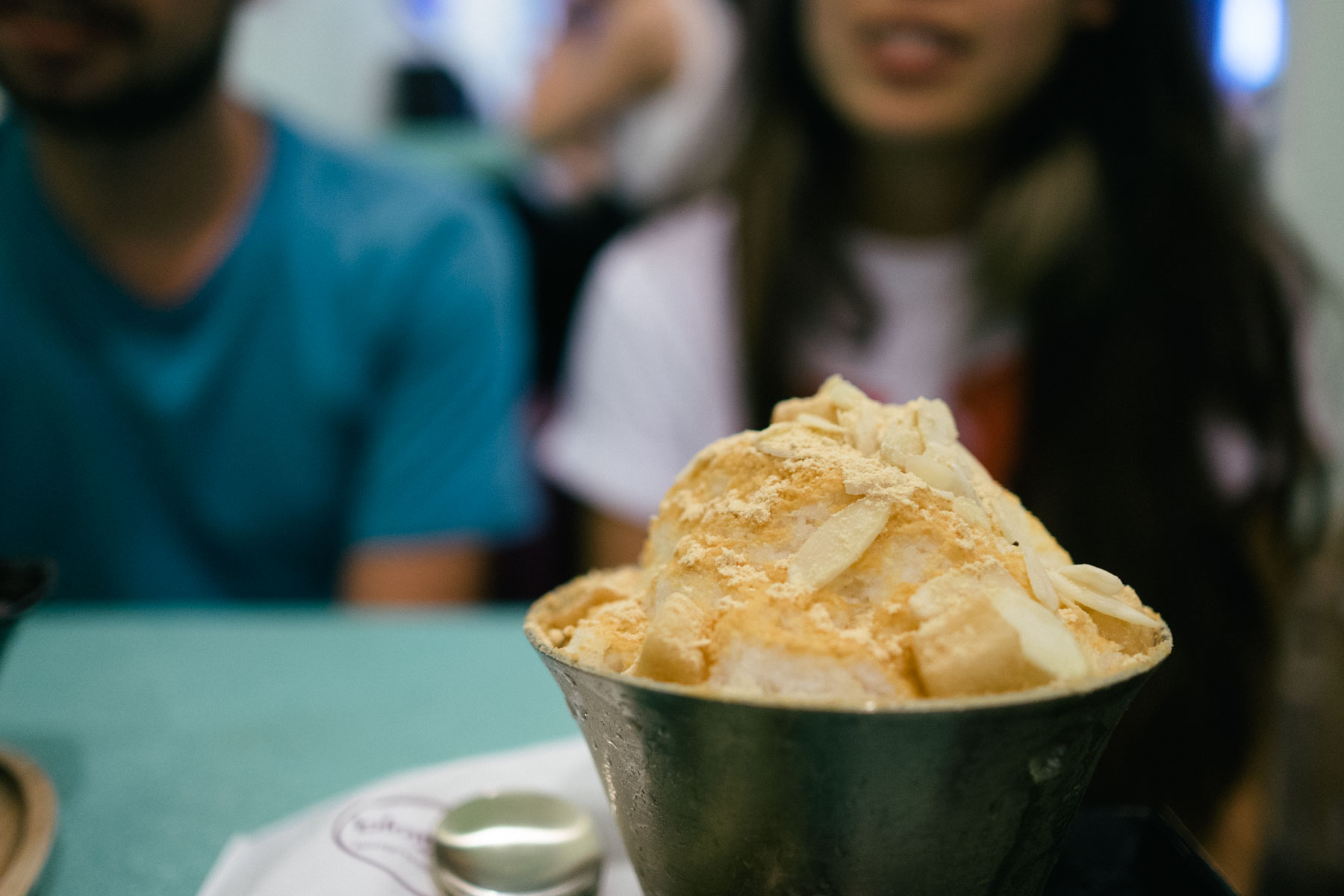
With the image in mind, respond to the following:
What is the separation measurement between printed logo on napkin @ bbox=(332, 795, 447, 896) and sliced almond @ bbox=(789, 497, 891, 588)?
22 cm

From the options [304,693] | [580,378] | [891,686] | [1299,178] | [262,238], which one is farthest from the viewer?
[1299,178]

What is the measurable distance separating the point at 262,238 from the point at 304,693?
0.67m

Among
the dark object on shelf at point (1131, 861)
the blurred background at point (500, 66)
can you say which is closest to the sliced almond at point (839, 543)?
the dark object on shelf at point (1131, 861)

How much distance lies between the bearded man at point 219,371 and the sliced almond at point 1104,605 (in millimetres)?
926

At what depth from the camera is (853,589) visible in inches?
13.1

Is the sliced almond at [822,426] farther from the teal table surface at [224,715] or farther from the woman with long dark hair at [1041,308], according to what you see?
the woman with long dark hair at [1041,308]

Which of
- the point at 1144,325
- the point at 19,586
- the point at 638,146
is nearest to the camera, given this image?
the point at 19,586

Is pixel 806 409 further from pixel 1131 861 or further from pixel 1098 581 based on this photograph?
pixel 1131 861

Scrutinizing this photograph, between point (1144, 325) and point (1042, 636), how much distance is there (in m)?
0.88

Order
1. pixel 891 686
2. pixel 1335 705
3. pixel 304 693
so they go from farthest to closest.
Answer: pixel 1335 705, pixel 304 693, pixel 891 686

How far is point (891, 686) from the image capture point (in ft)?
0.97

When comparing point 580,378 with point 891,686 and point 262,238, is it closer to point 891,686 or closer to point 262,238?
point 262,238

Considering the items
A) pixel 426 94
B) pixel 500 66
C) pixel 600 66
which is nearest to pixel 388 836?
pixel 600 66

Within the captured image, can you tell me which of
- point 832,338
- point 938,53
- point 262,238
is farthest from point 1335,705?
point 262,238
